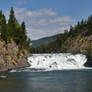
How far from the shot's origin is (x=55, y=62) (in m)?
85.0

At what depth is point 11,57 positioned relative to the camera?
7712 cm

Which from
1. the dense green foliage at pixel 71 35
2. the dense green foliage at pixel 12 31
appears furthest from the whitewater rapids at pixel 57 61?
the dense green foliage at pixel 71 35

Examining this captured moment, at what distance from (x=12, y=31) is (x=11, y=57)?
59.3ft

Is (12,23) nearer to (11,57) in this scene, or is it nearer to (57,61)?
(11,57)

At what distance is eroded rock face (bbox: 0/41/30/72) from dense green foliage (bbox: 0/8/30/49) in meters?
3.06

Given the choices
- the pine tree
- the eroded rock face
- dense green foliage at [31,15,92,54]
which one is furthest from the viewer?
dense green foliage at [31,15,92,54]

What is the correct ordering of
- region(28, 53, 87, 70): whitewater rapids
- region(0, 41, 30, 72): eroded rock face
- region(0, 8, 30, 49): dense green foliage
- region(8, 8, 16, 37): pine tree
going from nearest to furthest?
region(0, 41, 30, 72): eroded rock face < region(0, 8, 30, 49): dense green foliage < region(28, 53, 87, 70): whitewater rapids < region(8, 8, 16, 37): pine tree

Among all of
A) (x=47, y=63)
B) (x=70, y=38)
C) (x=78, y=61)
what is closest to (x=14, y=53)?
(x=47, y=63)

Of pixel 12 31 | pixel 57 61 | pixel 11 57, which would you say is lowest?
pixel 57 61

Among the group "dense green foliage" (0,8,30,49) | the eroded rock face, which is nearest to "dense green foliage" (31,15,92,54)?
"dense green foliage" (0,8,30,49)

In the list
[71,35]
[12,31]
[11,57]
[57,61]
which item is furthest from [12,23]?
[71,35]

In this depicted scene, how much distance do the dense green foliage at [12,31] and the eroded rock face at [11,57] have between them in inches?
120

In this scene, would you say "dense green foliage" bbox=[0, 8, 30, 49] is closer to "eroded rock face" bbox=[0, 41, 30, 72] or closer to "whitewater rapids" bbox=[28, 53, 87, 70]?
"eroded rock face" bbox=[0, 41, 30, 72]

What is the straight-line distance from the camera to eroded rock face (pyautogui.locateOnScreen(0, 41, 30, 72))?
70312 millimetres
